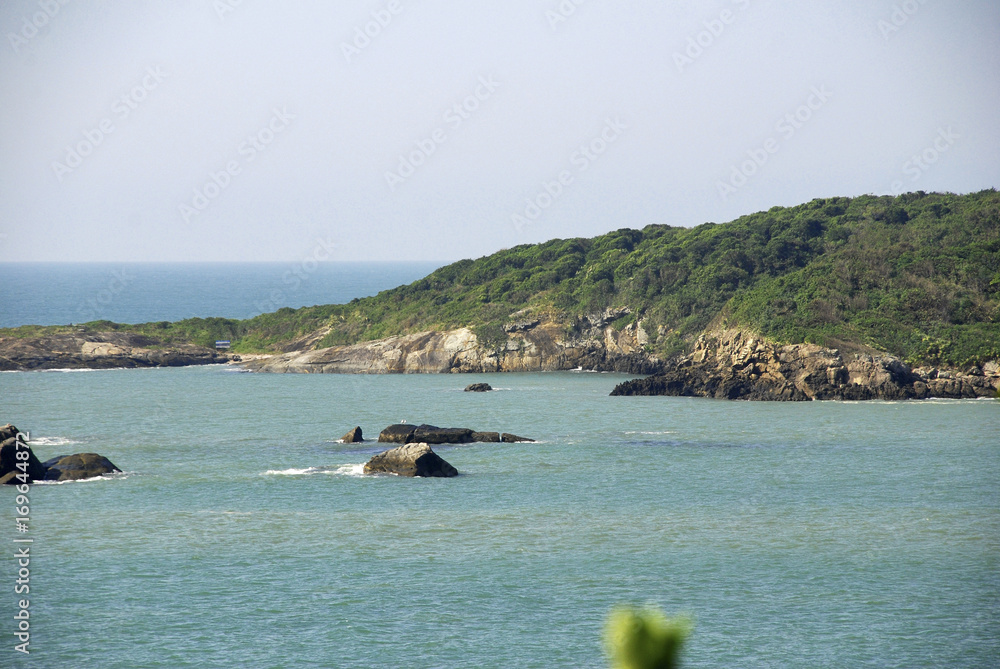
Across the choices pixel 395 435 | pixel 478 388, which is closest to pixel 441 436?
pixel 395 435

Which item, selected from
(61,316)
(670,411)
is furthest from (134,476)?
(61,316)

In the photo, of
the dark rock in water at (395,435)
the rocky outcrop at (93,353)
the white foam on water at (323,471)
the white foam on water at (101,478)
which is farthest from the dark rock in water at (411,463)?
the rocky outcrop at (93,353)

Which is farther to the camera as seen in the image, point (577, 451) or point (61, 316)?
point (61, 316)

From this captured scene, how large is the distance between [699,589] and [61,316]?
17722 cm

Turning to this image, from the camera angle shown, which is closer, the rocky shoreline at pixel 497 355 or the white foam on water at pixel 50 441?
the white foam on water at pixel 50 441

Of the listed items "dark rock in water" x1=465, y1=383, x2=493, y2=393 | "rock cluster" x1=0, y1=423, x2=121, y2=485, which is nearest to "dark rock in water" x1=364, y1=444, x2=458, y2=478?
"rock cluster" x1=0, y1=423, x2=121, y2=485

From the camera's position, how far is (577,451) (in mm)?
53719

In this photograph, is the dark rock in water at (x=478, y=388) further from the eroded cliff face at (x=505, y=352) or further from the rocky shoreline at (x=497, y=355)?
the eroded cliff face at (x=505, y=352)

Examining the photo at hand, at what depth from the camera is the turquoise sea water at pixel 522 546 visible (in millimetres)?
25969

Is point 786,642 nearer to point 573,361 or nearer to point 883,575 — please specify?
point 883,575

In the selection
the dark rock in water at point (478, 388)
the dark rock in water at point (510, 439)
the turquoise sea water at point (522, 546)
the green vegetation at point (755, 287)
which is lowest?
the turquoise sea water at point (522, 546)

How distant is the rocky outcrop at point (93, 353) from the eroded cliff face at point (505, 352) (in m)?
10.3

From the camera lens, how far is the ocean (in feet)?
85.2

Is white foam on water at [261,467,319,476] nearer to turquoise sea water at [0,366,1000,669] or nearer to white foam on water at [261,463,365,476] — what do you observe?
white foam on water at [261,463,365,476]
